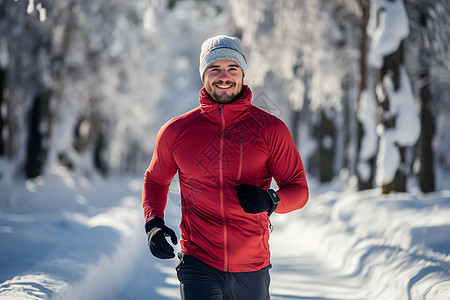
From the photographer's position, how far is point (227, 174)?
2553 mm

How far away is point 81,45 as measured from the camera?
15.0 metres

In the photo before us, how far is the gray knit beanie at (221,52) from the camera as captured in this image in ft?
9.00

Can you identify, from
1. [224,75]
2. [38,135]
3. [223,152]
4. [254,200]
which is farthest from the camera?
[38,135]

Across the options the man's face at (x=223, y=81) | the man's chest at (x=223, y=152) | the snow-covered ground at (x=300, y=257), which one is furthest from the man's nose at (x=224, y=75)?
the snow-covered ground at (x=300, y=257)

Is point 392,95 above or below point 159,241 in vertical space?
above

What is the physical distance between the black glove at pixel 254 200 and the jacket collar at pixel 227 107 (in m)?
0.51

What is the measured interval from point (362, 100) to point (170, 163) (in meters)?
9.60

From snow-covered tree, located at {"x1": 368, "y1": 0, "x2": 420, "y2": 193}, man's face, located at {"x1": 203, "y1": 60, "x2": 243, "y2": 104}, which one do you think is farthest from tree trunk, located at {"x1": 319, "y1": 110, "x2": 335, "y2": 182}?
man's face, located at {"x1": 203, "y1": 60, "x2": 243, "y2": 104}

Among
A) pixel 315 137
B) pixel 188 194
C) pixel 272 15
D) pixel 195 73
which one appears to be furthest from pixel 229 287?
pixel 195 73

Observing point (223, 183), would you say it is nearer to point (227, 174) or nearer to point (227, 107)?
point (227, 174)

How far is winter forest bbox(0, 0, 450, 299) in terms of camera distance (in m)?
5.14

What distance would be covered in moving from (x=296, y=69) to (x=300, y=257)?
1060 cm

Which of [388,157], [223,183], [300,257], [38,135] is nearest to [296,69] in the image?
[388,157]

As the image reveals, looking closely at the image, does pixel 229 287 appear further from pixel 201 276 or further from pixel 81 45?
pixel 81 45
